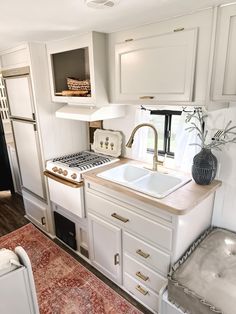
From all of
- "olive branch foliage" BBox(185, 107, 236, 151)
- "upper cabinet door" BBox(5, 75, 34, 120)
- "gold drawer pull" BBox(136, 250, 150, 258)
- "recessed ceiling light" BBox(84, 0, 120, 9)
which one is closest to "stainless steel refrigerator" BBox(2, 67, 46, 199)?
"upper cabinet door" BBox(5, 75, 34, 120)

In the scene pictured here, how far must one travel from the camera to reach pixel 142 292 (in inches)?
69.2

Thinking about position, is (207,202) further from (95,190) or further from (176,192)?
(95,190)

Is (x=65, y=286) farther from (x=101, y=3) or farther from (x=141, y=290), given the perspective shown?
(x=101, y=3)

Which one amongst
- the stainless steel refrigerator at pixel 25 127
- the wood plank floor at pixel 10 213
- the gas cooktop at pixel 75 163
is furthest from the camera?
the wood plank floor at pixel 10 213

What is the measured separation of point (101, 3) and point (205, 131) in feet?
3.72

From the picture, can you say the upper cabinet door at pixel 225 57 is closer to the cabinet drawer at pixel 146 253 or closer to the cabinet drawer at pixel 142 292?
the cabinet drawer at pixel 146 253

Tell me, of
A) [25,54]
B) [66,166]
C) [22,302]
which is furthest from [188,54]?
[22,302]

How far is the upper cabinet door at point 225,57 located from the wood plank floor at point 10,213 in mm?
2737

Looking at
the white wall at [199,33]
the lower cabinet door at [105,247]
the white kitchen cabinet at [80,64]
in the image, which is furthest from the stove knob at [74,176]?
the white wall at [199,33]

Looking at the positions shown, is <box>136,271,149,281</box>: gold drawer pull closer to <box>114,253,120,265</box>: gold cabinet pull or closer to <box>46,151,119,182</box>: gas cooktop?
<box>114,253,120,265</box>: gold cabinet pull

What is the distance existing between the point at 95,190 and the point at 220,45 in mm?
1351

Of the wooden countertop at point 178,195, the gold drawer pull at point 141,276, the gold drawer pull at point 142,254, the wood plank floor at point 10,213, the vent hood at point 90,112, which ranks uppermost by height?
the vent hood at point 90,112

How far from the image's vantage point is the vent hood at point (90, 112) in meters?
1.98

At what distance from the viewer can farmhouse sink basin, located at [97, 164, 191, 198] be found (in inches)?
71.7
